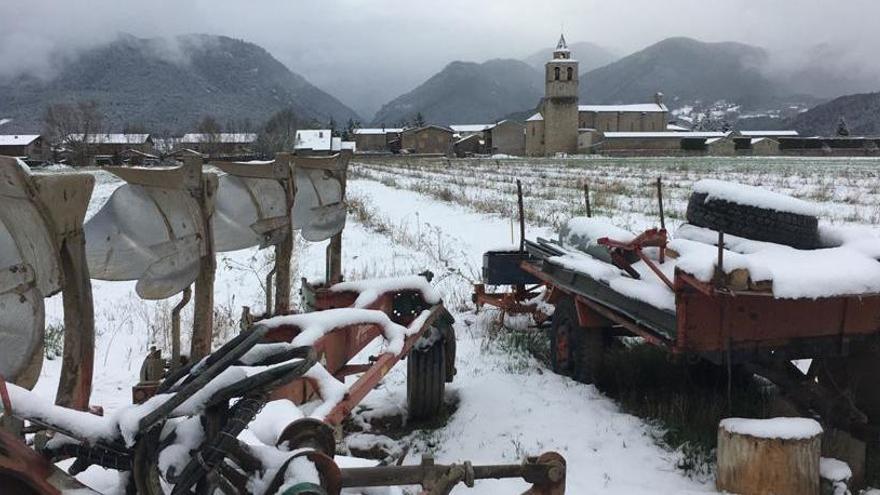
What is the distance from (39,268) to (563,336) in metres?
4.09

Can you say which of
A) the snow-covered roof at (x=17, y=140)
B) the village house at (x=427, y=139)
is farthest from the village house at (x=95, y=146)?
the village house at (x=427, y=139)

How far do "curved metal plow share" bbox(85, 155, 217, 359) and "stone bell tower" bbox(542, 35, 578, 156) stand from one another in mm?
96949

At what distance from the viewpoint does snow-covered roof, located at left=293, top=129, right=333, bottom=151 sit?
10812cm

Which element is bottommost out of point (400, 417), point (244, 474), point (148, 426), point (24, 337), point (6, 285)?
point (400, 417)

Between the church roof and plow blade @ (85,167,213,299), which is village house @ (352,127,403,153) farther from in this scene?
plow blade @ (85,167,213,299)

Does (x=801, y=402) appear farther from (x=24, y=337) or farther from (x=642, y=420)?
(x=24, y=337)

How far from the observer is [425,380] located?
16.8 ft

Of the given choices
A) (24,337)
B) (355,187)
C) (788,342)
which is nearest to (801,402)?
(788,342)

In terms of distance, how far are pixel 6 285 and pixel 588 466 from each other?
3213mm

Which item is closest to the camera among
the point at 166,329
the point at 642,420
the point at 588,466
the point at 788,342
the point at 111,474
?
the point at 111,474

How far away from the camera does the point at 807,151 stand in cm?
7844

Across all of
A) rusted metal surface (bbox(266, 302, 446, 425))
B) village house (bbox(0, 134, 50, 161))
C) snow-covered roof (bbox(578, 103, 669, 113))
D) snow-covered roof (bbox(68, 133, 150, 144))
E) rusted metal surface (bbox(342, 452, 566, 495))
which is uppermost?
snow-covered roof (bbox(578, 103, 669, 113))

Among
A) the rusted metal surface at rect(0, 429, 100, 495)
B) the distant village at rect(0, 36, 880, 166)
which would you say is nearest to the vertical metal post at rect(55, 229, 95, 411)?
the rusted metal surface at rect(0, 429, 100, 495)

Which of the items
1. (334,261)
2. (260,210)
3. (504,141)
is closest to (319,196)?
(334,261)
